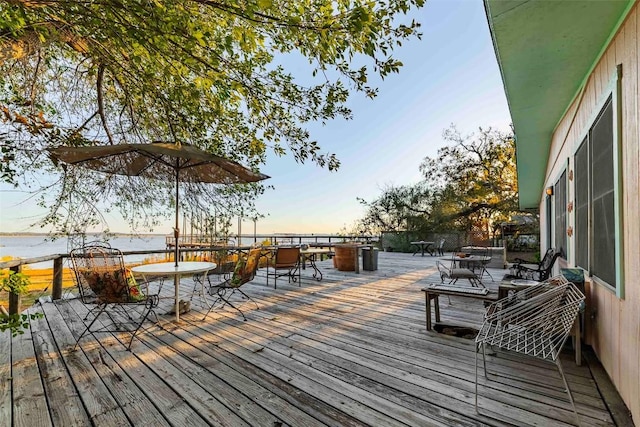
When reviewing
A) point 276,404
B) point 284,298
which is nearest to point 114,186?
point 284,298

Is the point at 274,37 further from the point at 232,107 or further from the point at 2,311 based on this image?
the point at 2,311

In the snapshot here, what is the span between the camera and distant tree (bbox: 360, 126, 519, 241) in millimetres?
15719

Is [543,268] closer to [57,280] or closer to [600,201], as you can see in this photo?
[600,201]

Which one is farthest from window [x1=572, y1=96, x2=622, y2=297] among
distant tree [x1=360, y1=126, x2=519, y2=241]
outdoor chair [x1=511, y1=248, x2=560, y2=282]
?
distant tree [x1=360, y1=126, x2=519, y2=241]

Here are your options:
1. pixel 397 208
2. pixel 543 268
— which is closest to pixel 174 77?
pixel 543 268

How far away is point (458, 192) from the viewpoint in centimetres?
1686

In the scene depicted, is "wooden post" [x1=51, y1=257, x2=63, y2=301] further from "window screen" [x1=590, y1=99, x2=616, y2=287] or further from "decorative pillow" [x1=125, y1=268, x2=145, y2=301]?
"window screen" [x1=590, y1=99, x2=616, y2=287]

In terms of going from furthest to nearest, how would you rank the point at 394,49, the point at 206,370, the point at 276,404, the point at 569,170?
the point at 569,170, the point at 394,49, the point at 206,370, the point at 276,404

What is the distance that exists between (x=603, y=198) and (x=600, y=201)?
0.11m

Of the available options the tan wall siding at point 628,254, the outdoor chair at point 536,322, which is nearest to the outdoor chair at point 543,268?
the tan wall siding at point 628,254

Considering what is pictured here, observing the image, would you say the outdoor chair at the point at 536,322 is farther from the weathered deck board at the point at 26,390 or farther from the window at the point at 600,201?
the weathered deck board at the point at 26,390

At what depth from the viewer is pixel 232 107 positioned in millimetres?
4695

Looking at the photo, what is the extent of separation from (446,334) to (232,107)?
4473 millimetres

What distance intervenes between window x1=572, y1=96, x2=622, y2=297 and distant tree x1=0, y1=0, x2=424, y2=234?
1848 millimetres
